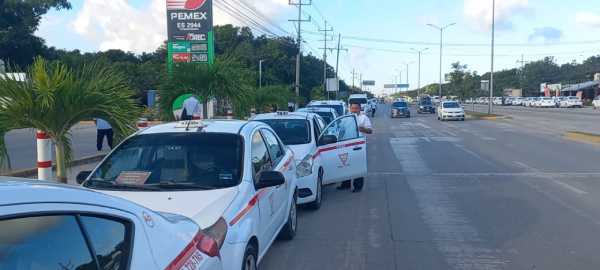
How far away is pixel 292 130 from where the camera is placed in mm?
10617

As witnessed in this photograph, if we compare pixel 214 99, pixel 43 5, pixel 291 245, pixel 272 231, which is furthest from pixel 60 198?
pixel 43 5

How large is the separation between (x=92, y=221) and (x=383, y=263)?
4.38m

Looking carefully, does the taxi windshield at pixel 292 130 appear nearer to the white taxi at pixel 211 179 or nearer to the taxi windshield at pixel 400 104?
the white taxi at pixel 211 179

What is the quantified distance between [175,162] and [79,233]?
3.37 m

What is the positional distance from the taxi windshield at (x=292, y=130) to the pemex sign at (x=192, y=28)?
502 inches

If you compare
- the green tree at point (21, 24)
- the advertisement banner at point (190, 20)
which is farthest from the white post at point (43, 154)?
the green tree at point (21, 24)

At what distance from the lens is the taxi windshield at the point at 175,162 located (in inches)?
222

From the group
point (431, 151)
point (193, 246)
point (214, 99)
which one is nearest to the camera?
point (193, 246)

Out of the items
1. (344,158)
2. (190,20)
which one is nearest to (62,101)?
(344,158)

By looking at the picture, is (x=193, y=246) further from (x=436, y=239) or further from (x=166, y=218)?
(x=436, y=239)

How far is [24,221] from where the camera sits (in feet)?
7.55

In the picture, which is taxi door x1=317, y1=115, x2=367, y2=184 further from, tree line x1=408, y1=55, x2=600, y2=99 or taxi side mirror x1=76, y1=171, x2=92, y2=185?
tree line x1=408, y1=55, x2=600, y2=99

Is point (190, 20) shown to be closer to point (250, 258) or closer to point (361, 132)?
point (361, 132)

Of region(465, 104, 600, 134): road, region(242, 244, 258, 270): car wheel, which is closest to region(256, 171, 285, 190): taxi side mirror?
region(242, 244, 258, 270): car wheel
